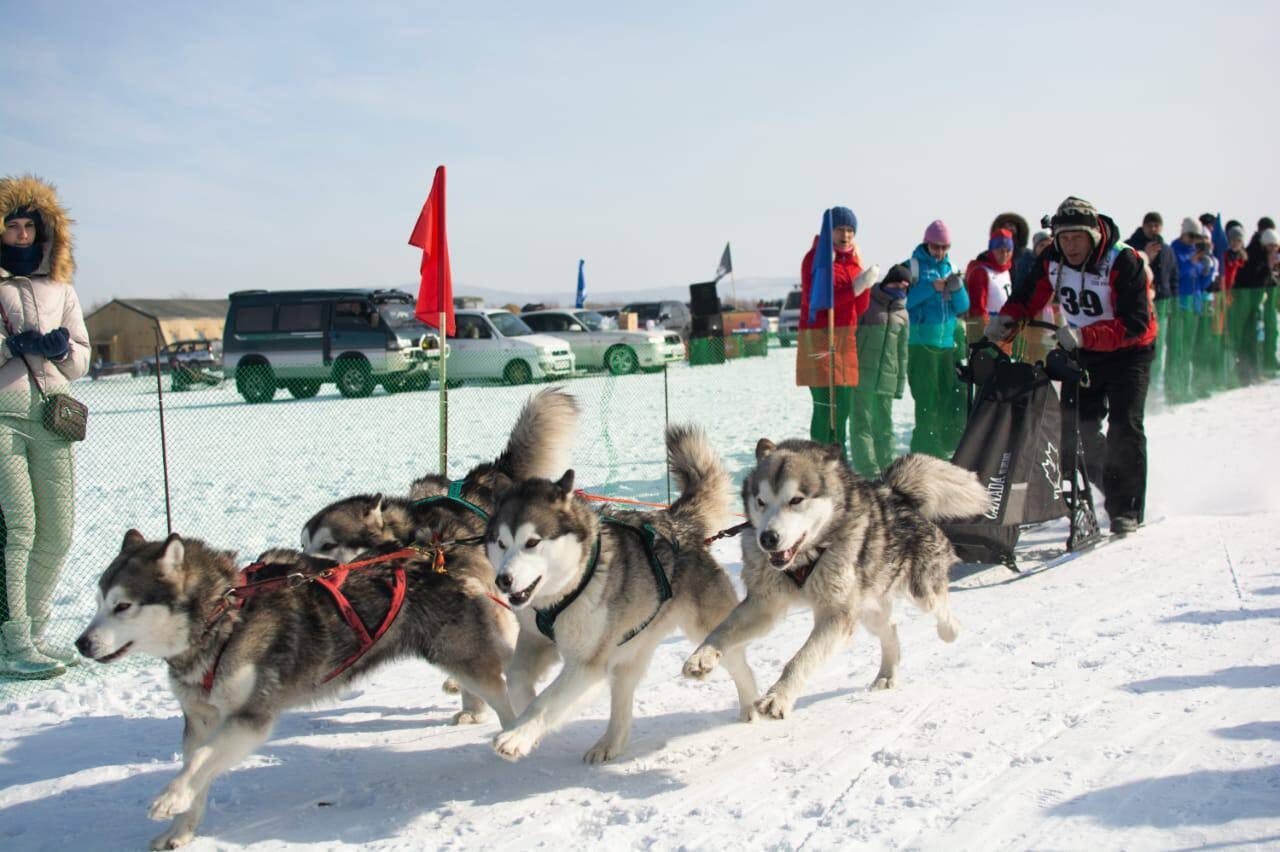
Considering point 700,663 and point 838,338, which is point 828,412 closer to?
point 838,338

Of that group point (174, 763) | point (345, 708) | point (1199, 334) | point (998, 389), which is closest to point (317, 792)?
point (174, 763)

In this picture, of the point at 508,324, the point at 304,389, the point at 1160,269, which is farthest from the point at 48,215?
the point at 508,324

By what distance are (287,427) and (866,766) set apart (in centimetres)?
1040

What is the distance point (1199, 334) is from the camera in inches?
465

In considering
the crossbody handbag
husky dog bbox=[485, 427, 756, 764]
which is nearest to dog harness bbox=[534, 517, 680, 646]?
husky dog bbox=[485, 427, 756, 764]

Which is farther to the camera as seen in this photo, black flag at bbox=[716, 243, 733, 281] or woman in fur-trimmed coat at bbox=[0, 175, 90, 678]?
black flag at bbox=[716, 243, 733, 281]

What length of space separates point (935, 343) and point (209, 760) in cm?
575

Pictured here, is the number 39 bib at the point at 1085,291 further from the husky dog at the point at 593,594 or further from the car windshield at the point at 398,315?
the car windshield at the point at 398,315

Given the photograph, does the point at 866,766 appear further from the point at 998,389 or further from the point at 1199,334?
the point at 1199,334

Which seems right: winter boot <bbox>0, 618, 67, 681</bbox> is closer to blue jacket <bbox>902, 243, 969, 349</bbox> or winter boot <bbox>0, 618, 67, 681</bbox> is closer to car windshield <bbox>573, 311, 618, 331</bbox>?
blue jacket <bbox>902, 243, 969, 349</bbox>

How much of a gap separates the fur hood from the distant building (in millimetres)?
34012

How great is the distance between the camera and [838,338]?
6.65 m

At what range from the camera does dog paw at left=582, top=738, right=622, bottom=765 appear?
3068 mm

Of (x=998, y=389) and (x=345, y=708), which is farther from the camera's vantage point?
(x=998, y=389)
